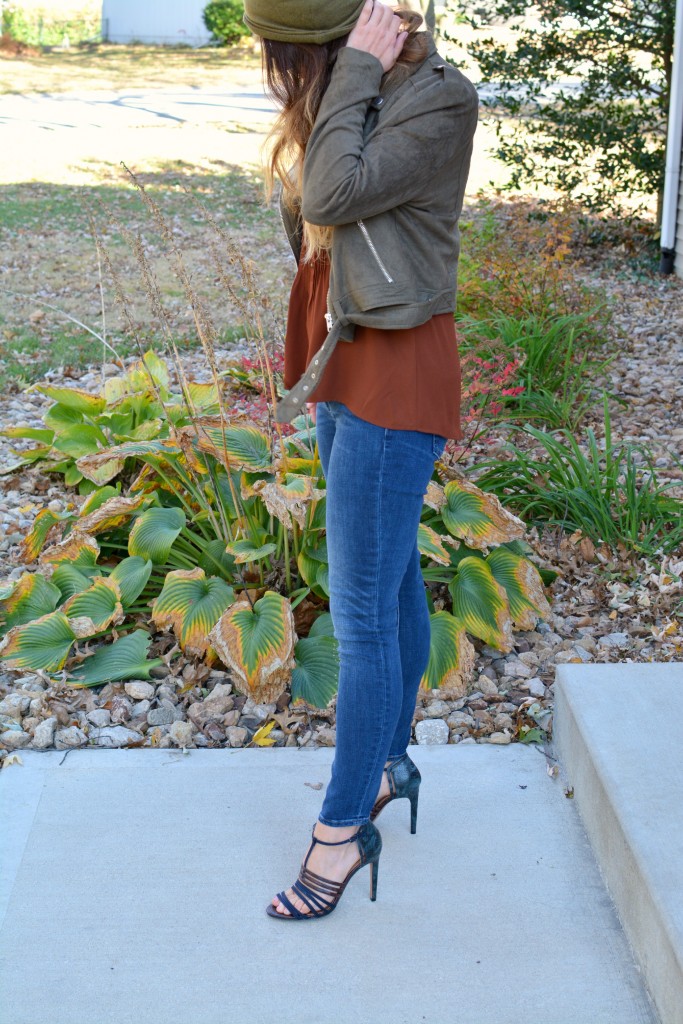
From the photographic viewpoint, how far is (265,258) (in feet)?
25.9

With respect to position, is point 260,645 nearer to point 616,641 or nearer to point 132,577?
point 132,577

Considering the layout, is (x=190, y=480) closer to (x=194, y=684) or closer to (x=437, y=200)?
(x=194, y=684)

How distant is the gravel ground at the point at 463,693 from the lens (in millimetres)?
2691

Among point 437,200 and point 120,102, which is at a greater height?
point 437,200

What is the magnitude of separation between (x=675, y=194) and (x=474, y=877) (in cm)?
629

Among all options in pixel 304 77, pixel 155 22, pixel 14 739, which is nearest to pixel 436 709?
pixel 14 739

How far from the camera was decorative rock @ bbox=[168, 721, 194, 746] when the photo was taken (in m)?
2.65

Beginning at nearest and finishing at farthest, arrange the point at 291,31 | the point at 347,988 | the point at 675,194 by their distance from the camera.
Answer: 1. the point at 291,31
2. the point at 347,988
3. the point at 675,194

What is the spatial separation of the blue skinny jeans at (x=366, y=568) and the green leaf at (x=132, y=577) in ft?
3.91

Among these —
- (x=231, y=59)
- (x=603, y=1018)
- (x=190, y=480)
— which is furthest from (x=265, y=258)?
(x=231, y=59)

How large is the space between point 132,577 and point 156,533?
0.53 ft

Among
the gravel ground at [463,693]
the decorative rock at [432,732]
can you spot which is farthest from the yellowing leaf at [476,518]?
the decorative rock at [432,732]

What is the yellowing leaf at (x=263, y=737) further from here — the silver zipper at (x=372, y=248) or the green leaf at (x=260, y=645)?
the silver zipper at (x=372, y=248)

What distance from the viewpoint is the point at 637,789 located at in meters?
2.11
